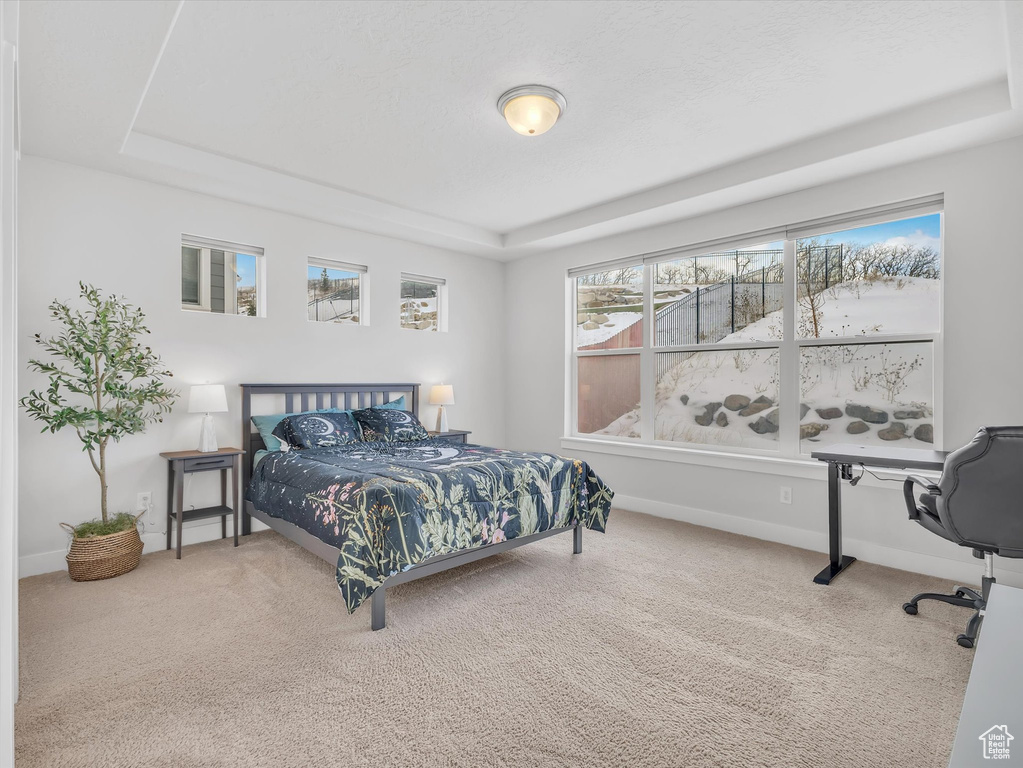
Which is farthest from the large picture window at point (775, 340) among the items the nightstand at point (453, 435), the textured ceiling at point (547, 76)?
the nightstand at point (453, 435)

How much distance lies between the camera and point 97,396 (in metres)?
3.29

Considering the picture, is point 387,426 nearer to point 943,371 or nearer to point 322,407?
point 322,407

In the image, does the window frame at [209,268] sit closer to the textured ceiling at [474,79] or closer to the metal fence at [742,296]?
the textured ceiling at [474,79]

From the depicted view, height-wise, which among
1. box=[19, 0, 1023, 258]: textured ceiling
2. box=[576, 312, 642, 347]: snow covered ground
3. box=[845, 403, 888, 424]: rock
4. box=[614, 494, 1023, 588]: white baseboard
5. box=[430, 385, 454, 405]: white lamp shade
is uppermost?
box=[19, 0, 1023, 258]: textured ceiling

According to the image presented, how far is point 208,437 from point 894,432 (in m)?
4.80

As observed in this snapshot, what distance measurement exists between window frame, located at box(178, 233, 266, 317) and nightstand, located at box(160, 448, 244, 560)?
110 cm

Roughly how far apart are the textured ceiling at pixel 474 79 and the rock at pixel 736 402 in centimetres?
169

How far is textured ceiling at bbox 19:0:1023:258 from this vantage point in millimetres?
2234

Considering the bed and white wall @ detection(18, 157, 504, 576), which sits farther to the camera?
white wall @ detection(18, 157, 504, 576)

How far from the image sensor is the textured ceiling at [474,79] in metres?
2.23

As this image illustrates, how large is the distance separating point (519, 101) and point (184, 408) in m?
3.18

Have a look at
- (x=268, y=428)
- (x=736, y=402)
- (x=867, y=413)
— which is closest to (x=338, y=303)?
(x=268, y=428)

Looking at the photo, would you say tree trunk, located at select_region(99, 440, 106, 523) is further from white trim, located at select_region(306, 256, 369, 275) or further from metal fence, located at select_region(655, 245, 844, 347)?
metal fence, located at select_region(655, 245, 844, 347)

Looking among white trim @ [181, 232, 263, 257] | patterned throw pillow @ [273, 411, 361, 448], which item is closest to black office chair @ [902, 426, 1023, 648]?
patterned throw pillow @ [273, 411, 361, 448]
